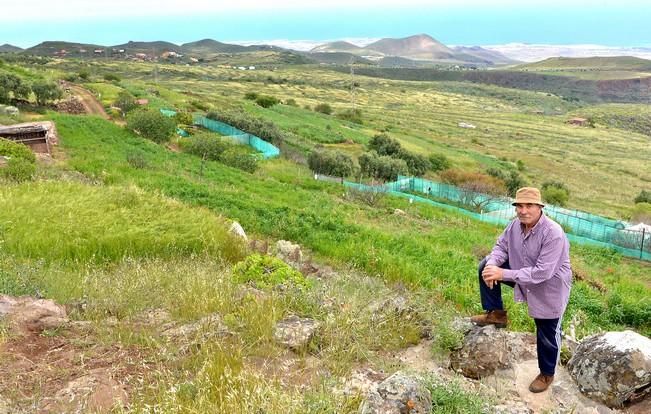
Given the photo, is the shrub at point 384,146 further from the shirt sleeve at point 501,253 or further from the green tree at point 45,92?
the shirt sleeve at point 501,253

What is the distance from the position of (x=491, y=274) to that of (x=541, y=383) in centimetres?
136

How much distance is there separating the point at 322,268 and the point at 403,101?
135m

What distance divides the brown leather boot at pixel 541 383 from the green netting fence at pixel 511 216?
21.6 meters

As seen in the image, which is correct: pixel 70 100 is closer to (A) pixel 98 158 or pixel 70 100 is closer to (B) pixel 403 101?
(A) pixel 98 158

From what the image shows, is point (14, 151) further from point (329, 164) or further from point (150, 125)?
point (329, 164)

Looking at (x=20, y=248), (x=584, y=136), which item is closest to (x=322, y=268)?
(x=20, y=248)

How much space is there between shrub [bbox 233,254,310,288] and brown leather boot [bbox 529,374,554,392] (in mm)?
3543

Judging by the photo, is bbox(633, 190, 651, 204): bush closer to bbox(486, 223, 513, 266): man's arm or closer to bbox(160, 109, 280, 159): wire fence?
bbox(160, 109, 280, 159): wire fence

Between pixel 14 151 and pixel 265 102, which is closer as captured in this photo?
pixel 14 151

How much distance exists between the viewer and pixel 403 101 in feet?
463

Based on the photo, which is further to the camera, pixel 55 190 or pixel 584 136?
pixel 584 136

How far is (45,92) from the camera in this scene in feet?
131

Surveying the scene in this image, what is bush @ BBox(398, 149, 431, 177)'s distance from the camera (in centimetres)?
4659

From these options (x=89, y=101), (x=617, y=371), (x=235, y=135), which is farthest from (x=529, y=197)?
(x=89, y=101)
